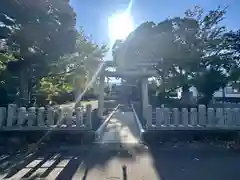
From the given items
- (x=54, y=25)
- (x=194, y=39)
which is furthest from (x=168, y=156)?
(x=194, y=39)

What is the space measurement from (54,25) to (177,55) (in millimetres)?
11396

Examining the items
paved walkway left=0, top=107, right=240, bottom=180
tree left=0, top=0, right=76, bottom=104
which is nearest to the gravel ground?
paved walkway left=0, top=107, right=240, bottom=180

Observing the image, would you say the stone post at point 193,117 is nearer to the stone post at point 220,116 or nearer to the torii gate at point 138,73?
the stone post at point 220,116

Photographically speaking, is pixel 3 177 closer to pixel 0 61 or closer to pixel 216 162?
pixel 216 162

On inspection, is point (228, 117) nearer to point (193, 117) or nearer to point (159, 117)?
point (193, 117)

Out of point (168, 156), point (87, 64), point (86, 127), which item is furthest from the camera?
point (87, 64)

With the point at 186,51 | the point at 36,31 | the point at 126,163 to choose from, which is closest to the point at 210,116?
the point at 126,163

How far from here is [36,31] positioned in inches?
485

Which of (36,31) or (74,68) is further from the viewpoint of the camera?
(74,68)

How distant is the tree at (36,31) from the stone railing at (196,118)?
230 inches

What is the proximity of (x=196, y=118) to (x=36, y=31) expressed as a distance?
26.0 ft

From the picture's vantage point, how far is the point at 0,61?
543 inches

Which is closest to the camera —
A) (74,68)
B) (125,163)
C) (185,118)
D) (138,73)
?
(125,163)

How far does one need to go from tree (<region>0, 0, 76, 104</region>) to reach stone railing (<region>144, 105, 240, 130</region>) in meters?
5.84
